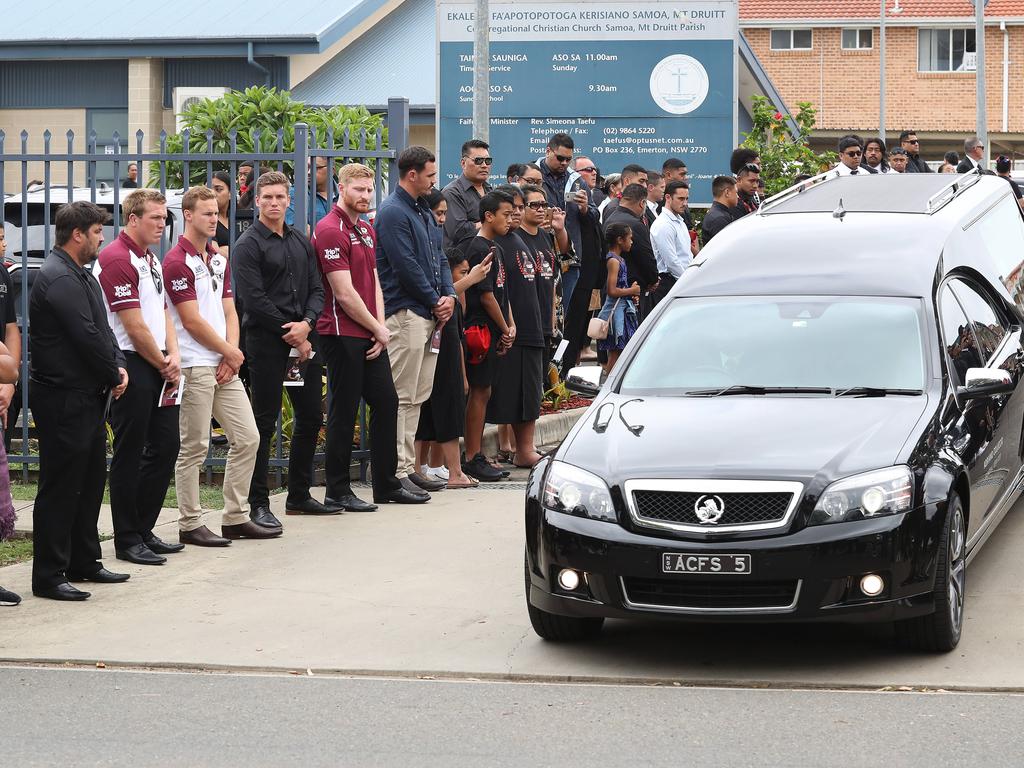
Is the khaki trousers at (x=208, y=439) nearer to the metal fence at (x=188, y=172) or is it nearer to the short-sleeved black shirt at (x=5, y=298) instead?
the short-sleeved black shirt at (x=5, y=298)

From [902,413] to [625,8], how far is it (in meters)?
14.4

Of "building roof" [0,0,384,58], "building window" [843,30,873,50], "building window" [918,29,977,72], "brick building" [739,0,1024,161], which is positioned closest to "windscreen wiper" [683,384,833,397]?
"building roof" [0,0,384,58]

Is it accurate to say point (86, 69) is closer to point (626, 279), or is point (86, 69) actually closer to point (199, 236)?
point (626, 279)

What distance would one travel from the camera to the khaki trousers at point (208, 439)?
9.29 m

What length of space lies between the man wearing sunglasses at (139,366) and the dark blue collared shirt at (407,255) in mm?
2199

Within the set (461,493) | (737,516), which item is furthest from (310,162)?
(737,516)

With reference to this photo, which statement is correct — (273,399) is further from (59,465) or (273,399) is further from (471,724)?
(471,724)

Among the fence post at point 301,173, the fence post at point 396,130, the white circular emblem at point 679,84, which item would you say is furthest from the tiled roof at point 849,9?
the fence post at point 301,173

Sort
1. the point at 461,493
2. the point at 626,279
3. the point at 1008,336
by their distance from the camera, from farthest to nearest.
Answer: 1. the point at 626,279
2. the point at 461,493
3. the point at 1008,336

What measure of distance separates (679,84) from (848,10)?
117ft

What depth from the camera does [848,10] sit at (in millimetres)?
53969

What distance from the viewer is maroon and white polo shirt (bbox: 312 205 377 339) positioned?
33.8 feet

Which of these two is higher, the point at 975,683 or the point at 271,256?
the point at 271,256

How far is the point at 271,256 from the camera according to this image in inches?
385
